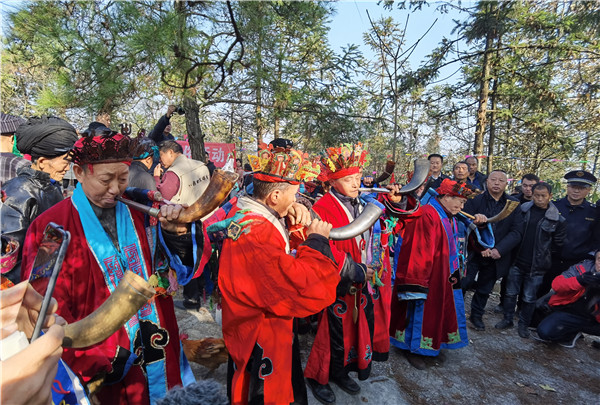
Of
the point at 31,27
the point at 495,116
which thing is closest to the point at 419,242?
the point at 31,27

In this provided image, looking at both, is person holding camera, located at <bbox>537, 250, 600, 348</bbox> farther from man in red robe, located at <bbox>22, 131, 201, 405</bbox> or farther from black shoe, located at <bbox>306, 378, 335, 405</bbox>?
man in red robe, located at <bbox>22, 131, 201, 405</bbox>

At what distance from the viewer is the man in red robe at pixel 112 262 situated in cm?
179

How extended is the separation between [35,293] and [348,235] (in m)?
1.95

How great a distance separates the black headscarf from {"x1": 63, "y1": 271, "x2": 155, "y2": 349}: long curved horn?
194 cm

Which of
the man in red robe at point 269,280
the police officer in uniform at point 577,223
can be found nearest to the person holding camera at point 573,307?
the police officer in uniform at point 577,223

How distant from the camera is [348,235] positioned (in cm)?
248

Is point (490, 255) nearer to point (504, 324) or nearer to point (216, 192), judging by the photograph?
point (504, 324)

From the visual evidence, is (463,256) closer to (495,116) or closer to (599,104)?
(495,116)

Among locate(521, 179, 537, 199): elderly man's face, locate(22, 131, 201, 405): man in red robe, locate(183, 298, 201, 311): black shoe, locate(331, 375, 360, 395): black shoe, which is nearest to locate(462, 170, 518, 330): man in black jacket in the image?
locate(521, 179, 537, 199): elderly man's face

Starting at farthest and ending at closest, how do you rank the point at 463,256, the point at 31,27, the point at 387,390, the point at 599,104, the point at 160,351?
1. the point at 599,104
2. the point at 463,256
3. the point at 31,27
4. the point at 387,390
5. the point at 160,351

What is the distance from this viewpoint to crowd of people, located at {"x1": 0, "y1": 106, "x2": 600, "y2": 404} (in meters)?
1.75

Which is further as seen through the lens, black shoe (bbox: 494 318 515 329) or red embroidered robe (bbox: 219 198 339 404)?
black shoe (bbox: 494 318 515 329)

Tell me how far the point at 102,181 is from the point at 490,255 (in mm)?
5351

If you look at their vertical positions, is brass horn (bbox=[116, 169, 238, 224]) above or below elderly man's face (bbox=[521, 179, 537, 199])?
below
